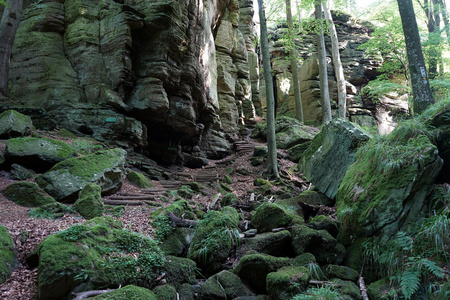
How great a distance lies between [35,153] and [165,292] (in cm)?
581

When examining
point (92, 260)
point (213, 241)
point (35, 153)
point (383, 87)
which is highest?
point (383, 87)

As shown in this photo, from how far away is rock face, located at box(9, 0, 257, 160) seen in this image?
11.3 metres

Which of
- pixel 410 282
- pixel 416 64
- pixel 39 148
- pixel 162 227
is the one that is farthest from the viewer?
pixel 39 148

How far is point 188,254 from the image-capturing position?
16.2ft

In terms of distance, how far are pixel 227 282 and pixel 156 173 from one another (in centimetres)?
818

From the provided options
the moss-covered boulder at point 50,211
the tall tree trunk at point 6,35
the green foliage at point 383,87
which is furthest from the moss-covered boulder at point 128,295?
the green foliage at point 383,87

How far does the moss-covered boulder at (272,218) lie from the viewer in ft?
18.6

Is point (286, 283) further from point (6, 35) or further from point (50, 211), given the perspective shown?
point (6, 35)

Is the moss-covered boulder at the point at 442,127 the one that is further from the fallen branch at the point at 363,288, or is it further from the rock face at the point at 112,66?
the rock face at the point at 112,66

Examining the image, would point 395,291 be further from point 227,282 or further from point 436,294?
point 227,282

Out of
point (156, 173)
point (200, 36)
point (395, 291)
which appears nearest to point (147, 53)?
point (200, 36)

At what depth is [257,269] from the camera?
4.19 meters

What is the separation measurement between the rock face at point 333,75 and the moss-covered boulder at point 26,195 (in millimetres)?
19218

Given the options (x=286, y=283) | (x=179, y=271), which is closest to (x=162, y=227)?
(x=179, y=271)
